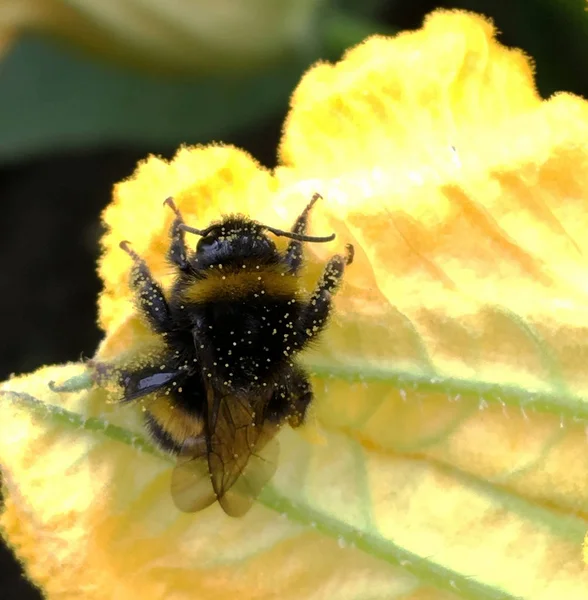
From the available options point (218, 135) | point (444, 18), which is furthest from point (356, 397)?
point (218, 135)

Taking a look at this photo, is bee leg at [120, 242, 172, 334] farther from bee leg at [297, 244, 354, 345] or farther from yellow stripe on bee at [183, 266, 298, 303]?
bee leg at [297, 244, 354, 345]

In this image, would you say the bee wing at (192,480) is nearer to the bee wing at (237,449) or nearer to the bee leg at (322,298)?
the bee wing at (237,449)

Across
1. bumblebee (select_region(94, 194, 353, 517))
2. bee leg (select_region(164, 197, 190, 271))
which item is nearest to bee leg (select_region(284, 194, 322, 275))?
bumblebee (select_region(94, 194, 353, 517))

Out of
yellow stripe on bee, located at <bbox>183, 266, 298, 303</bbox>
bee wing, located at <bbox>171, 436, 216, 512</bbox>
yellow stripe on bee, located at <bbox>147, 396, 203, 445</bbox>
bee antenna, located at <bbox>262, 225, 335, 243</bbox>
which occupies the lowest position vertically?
bee wing, located at <bbox>171, 436, 216, 512</bbox>

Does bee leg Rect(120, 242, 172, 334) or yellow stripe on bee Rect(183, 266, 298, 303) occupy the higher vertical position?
yellow stripe on bee Rect(183, 266, 298, 303)

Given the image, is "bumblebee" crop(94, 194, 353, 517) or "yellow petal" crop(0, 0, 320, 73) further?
"yellow petal" crop(0, 0, 320, 73)

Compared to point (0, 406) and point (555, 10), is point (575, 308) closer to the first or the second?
point (0, 406)

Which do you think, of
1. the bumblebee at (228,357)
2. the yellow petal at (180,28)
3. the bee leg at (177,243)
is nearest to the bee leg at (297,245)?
the bumblebee at (228,357)
